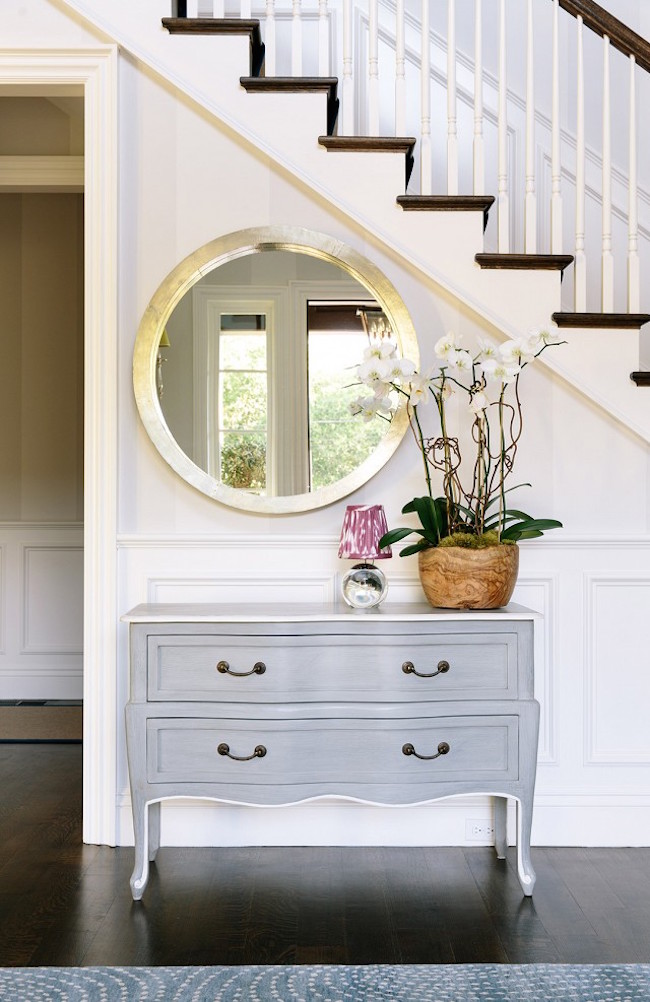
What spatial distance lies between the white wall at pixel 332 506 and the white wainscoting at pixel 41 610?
7.22ft

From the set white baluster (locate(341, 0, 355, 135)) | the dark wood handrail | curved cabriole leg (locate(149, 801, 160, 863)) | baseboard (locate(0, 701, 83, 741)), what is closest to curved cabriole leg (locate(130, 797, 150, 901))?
curved cabriole leg (locate(149, 801, 160, 863))

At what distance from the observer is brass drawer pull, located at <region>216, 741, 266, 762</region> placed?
240 cm

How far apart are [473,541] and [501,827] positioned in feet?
3.00

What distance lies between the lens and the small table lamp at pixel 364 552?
8.41 feet

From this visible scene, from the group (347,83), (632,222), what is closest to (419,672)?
(632,222)

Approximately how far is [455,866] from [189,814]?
848 millimetres

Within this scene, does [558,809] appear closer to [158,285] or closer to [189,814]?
[189,814]

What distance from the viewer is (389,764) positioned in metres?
2.41

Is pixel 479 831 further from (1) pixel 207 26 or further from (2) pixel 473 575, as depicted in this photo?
(1) pixel 207 26

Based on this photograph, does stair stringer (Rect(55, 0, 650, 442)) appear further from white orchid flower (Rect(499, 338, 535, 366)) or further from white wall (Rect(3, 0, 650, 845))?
white orchid flower (Rect(499, 338, 535, 366))

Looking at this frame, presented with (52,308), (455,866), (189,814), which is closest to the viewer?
(455,866)

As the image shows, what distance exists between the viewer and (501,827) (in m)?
2.69

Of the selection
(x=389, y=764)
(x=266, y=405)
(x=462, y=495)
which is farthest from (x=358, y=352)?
(x=389, y=764)

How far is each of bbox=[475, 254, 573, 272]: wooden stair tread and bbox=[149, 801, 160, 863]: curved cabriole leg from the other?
6.49 ft
